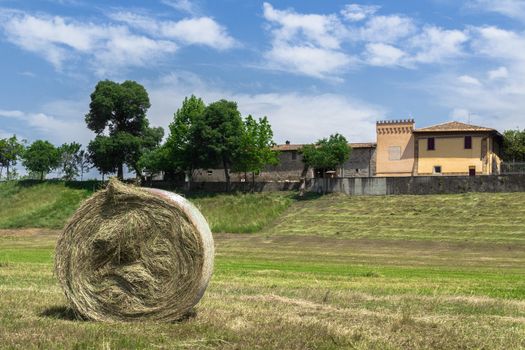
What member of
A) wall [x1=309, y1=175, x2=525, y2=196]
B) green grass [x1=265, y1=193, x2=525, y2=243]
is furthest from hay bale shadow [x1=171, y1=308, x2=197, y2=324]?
wall [x1=309, y1=175, x2=525, y2=196]

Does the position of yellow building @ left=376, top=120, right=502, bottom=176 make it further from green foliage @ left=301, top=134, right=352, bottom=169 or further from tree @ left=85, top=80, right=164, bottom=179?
tree @ left=85, top=80, right=164, bottom=179

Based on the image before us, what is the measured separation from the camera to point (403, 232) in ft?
158

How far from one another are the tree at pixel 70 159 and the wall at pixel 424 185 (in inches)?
1585

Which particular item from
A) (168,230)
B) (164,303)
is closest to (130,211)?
(168,230)

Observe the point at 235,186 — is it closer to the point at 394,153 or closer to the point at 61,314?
the point at 394,153

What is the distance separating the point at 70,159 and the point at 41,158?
10026 mm

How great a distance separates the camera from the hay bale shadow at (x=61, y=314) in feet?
39.4

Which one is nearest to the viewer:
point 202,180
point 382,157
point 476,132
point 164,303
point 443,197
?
point 164,303

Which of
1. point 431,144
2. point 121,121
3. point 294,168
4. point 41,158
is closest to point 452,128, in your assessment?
point 431,144

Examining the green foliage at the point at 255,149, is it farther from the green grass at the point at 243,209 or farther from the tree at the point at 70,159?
the tree at the point at 70,159

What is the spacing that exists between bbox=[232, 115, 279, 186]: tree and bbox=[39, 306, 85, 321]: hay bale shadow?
5841cm

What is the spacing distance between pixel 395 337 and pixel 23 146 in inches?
3607

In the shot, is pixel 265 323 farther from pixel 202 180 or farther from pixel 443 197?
pixel 202 180

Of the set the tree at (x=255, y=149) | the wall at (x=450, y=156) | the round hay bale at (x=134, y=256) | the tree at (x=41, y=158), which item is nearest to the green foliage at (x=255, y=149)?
the tree at (x=255, y=149)
